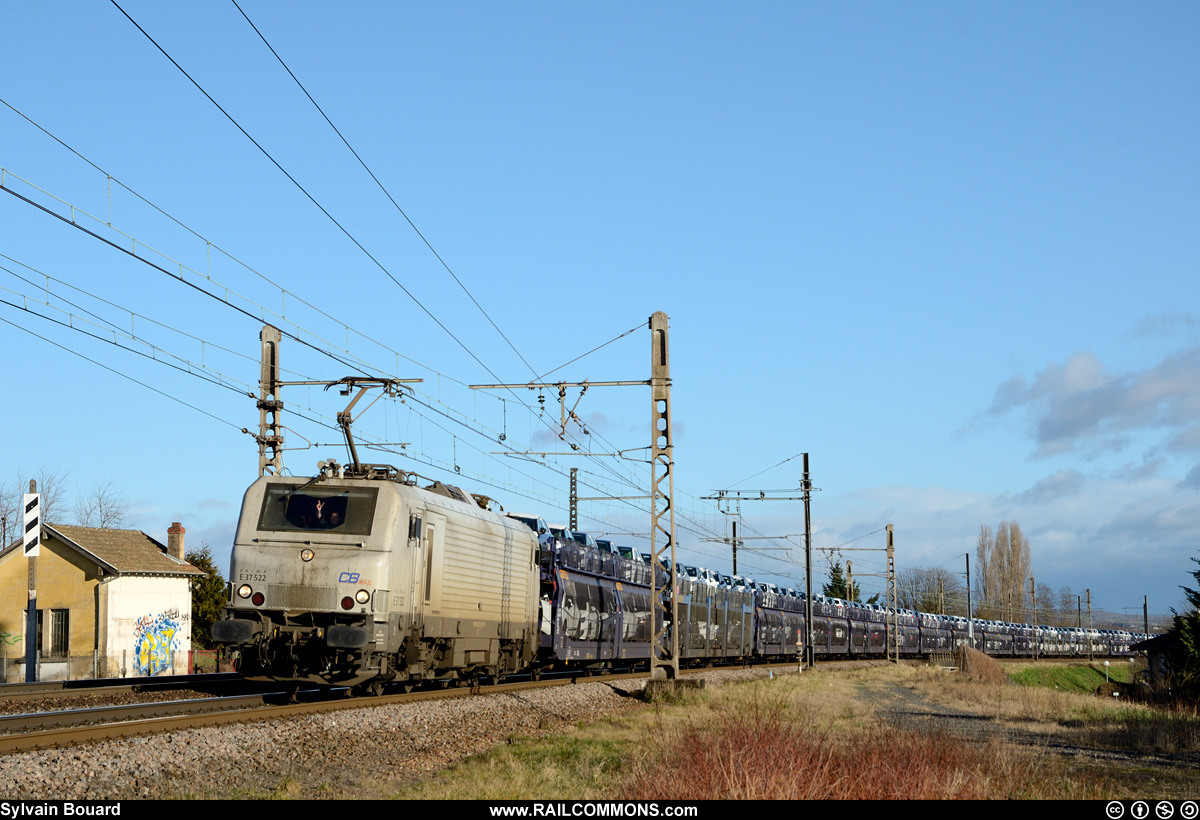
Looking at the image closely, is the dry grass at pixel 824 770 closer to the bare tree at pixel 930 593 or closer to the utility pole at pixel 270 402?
the utility pole at pixel 270 402

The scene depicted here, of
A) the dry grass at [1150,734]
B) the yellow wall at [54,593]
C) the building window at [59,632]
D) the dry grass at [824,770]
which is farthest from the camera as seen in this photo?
the building window at [59,632]

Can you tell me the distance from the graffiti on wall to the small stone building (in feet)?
0.12

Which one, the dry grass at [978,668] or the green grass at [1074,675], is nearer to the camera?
the dry grass at [978,668]

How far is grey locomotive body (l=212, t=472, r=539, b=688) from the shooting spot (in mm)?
16859

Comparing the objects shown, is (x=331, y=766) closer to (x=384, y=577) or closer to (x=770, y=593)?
(x=384, y=577)

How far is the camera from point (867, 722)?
20.0 meters

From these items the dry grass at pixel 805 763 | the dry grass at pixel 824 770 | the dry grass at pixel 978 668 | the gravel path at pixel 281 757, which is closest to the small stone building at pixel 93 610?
the dry grass at pixel 805 763

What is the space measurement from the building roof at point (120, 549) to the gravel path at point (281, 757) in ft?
93.8

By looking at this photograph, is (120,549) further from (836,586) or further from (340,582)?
(836,586)

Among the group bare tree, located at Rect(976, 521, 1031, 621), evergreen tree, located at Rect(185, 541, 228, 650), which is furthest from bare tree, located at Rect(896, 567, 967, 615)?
evergreen tree, located at Rect(185, 541, 228, 650)

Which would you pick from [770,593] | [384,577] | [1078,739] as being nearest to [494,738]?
[384,577]

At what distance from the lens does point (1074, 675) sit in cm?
7831

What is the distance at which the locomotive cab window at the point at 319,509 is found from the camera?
57.6 feet
